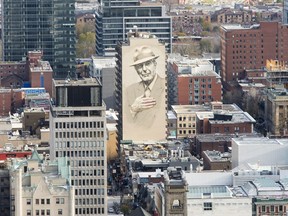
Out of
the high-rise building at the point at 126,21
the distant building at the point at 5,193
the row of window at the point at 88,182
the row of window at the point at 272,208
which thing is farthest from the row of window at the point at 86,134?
the high-rise building at the point at 126,21

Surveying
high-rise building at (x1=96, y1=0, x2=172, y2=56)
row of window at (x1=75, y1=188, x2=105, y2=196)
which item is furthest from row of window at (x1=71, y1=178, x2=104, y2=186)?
high-rise building at (x1=96, y1=0, x2=172, y2=56)

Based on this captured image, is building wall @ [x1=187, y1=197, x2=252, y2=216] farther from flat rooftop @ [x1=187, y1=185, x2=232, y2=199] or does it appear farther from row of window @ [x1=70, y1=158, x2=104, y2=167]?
row of window @ [x1=70, y1=158, x2=104, y2=167]

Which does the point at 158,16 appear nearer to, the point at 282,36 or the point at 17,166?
the point at 282,36

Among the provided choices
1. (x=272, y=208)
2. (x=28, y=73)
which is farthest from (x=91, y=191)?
(x=28, y=73)

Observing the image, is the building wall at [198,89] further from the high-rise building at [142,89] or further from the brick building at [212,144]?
the brick building at [212,144]

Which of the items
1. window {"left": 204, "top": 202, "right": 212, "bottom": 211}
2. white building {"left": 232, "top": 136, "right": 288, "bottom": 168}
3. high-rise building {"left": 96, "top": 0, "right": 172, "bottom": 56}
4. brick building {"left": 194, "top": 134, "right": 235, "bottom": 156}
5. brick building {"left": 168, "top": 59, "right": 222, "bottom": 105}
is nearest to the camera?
window {"left": 204, "top": 202, "right": 212, "bottom": 211}

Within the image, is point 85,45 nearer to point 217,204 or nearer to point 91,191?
point 91,191
